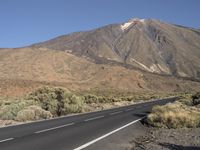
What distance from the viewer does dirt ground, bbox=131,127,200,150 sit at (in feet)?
45.0

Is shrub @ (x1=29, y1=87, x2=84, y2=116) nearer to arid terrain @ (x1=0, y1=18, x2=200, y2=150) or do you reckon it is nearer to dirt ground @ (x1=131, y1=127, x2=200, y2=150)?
arid terrain @ (x1=0, y1=18, x2=200, y2=150)

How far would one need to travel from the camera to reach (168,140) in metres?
15.7

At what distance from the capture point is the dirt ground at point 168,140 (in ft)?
45.0

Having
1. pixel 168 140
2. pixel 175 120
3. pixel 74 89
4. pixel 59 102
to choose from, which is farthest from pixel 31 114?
pixel 74 89

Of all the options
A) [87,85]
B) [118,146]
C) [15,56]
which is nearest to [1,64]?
[15,56]

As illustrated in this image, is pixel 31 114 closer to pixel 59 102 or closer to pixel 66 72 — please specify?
pixel 59 102

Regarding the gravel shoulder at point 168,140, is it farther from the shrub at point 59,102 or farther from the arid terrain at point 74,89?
the shrub at point 59,102

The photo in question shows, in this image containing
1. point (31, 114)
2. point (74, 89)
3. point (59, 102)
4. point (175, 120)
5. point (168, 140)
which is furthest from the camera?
point (74, 89)

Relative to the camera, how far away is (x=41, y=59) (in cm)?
10919

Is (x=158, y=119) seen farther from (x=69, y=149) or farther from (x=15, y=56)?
(x=15, y=56)

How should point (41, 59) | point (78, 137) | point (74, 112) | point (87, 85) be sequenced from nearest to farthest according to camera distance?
1. point (78, 137)
2. point (74, 112)
3. point (87, 85)
4. point (41, 59)

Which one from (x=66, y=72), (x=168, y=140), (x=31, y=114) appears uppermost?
(x=66, y=72)

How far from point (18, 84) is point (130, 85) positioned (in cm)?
4498

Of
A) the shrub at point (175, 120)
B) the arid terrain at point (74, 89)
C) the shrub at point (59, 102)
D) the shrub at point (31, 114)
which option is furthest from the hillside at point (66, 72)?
the shrub at point (175, 120)
